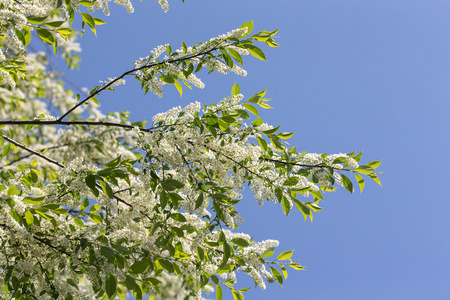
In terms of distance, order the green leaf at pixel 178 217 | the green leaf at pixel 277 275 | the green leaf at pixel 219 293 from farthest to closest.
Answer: the green leaf at pixel 277 275 → the green leaf at pixel 219 293 → the green leaf at pixel 178 217

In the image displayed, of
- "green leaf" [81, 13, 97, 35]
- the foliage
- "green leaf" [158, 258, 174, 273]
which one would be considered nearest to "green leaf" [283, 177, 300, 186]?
the foliage

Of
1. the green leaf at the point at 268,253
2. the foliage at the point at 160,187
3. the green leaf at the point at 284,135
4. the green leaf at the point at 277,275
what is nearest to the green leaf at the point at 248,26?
the foliage at the point at 160,187

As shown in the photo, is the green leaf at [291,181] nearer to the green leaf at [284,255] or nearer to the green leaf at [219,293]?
the green leaf at [284,255]

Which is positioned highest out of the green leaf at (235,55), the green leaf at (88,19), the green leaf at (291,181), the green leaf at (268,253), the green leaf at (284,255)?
the green leaf at (235,55)

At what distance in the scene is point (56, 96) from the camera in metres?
7.05

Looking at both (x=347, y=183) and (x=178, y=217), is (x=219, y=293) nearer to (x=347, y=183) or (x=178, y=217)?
(x=178, y=217)

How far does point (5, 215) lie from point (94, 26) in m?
1.76

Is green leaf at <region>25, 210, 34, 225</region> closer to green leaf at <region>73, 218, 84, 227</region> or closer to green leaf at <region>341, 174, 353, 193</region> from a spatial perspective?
green leaf at <region>73, 218, 84, 227</region>

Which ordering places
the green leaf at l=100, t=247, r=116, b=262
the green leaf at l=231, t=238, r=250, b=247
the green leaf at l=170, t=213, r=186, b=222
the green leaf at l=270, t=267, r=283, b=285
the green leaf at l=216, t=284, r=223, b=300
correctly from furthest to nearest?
1. the green leaf at l=270, t=267, r=283, b=285
2. the green leaf at l=216, t=284, r=223, b=300
3. the green leaf at l=231, t=238, r=250, b=247
4. the green leaf at l=170, t=213, r=186, b=222
5. the green leaf at l=100, t=247, r=116, b=262

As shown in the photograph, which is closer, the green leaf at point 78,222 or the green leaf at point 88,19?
the green leaf at point 78,222

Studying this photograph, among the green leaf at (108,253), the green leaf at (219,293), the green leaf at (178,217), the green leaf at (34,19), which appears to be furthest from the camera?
the green leaf at (219,293)

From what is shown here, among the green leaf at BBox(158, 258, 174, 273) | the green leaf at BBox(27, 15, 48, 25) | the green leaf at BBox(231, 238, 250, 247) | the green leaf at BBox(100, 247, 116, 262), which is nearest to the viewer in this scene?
the green leaf at BBox(100, 247, 116, 262)

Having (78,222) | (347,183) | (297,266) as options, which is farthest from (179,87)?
(297,266)

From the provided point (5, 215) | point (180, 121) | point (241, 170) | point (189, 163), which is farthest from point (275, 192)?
point (5, 215)
